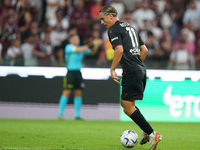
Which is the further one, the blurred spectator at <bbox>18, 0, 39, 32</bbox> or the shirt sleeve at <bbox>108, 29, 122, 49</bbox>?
the blurred spectator at <bbox>18, 0, 39, 32</bbox>

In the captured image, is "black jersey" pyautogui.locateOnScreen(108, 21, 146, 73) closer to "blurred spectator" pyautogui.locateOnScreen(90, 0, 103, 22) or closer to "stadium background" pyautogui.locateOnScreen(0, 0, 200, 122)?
"stadium background" pyautogui.locateOnScreen(0, 0, 200, 122)

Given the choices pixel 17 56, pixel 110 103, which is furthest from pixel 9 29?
pixel 110 103

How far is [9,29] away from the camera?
40.6ft

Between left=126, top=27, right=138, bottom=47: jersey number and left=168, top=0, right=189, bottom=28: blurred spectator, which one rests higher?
left=168, top=0, right=189, bottom=28: blurred spectator

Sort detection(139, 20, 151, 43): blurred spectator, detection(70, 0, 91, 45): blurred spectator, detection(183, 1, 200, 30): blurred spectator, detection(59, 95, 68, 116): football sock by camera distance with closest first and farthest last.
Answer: detection(59, 95, 68, 116): football sock → detection(139, 20, 151, 43): blurred spectator → detection(70, 0, 91, 45): blurred spectator → detection(183, 1, 200, 30): blurred spectator

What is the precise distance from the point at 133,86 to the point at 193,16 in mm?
8856

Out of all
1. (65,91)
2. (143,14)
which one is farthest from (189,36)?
(65,91)

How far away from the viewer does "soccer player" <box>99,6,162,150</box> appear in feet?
18.7

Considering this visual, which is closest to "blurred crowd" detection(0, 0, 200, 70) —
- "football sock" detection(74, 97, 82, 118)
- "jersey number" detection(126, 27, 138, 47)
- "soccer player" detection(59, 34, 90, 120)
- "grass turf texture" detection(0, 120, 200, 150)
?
"soccer player" detection(59, 34, 90, 120)

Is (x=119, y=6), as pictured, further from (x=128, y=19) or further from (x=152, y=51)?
(x=152, y=51)

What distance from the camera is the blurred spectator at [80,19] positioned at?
13250 mm

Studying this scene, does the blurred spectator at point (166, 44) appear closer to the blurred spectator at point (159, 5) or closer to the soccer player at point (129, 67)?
the blurred spectator at point (159, 5)

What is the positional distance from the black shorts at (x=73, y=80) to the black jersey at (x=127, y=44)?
4.90 m

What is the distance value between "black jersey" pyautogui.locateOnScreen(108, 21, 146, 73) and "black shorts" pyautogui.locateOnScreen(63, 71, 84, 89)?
490 centimetres
